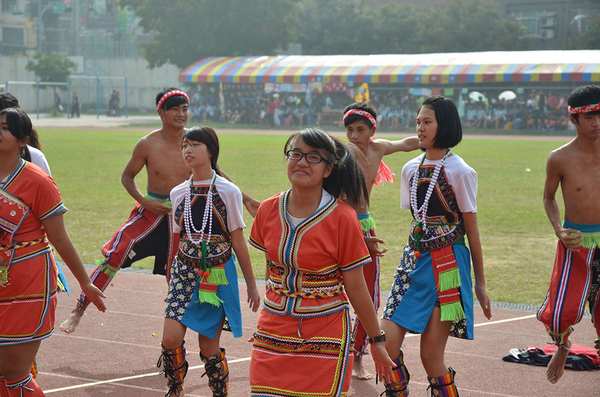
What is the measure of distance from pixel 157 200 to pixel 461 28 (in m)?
45.2

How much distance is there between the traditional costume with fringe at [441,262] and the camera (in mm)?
4160

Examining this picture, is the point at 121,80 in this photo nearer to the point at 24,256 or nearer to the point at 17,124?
the point at 17,124

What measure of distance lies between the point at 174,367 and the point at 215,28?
49.8 metres

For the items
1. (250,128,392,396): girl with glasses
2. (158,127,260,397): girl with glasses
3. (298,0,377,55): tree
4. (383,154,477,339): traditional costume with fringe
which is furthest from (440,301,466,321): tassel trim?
(298,0,377,55): tree

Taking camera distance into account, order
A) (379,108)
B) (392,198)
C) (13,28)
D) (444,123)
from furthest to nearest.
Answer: (13,28)
(379,108)
(392,198)
(444,123)

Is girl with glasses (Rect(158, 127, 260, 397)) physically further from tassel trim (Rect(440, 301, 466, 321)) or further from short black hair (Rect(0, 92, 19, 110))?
short black hair (Rect(0, 92, 19, 110))

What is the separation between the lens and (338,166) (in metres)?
3.38

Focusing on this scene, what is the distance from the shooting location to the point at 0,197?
144 inches

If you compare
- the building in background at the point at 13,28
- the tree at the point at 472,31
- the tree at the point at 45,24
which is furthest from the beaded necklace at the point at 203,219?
the tree at the point at 45,24

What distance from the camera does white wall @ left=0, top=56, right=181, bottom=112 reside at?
56.4 metres

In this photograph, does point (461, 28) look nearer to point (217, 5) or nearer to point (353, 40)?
point (353, 40)

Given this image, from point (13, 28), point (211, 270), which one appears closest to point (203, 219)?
point (211, 270)

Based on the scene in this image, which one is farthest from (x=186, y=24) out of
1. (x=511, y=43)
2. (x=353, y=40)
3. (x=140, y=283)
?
(x=140, y=283)

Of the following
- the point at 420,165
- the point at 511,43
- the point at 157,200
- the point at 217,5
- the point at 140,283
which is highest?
the point at 217,5
